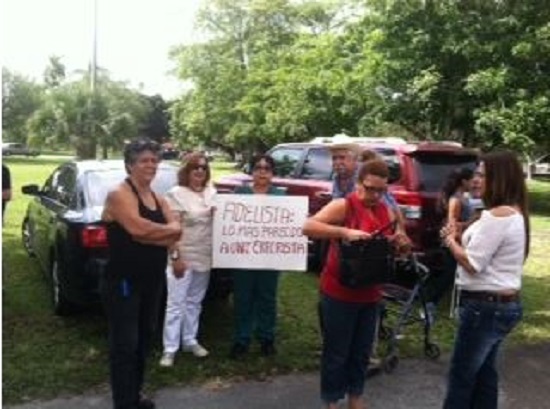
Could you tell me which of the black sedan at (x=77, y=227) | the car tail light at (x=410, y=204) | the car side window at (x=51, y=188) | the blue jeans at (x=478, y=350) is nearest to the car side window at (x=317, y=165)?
the car tail light at (x=410, y=204)

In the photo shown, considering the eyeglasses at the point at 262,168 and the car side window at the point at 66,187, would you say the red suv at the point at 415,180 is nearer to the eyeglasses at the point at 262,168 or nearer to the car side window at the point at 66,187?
the eyeglasses at the point at 262,168

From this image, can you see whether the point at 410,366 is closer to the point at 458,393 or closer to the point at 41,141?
the point at 458,393

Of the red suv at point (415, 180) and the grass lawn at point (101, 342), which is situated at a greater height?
the red suv at point (415, 180)

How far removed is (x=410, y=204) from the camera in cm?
930

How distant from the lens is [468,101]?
79.7 feet

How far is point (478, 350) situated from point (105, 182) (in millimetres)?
4495

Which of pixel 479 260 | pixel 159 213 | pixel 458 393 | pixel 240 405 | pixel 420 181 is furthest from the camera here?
pixel 420 181

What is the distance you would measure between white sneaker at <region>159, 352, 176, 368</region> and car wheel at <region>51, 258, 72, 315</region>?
1.57m

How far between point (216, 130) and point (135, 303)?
51.6m

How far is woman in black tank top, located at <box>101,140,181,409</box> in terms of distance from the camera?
189 inches

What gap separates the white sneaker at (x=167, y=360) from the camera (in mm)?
6395

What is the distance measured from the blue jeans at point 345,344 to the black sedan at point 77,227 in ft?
6.83

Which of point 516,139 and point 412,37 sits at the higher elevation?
point 412,37

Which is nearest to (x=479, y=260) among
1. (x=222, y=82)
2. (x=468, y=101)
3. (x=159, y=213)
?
(x=159, y=213)
